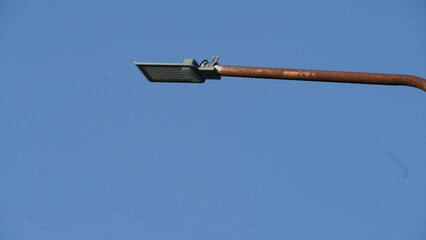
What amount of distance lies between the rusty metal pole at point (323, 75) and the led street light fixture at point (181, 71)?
0.41 feet

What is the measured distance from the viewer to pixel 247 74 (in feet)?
19.5

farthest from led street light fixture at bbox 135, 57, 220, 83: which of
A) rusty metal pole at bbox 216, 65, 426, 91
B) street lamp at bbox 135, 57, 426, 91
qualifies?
rusty metal pole at bbox 216, 65, 426, 91

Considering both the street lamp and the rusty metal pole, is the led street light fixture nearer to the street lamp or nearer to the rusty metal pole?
the street lamp

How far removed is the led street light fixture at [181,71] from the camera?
19.2 ft

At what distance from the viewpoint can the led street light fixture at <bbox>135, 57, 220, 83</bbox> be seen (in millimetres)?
5867

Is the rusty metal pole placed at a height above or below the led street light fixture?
below

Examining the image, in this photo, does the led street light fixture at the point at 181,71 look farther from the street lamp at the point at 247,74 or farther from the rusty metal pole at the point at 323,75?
the rusty metal pole at the point at 323,75

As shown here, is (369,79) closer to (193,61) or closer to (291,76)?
(291,76)

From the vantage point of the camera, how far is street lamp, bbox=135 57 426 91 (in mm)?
5539

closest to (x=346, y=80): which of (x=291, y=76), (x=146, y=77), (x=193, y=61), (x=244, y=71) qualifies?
(x=291, y=76)

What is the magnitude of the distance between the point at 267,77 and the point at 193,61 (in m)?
0.84

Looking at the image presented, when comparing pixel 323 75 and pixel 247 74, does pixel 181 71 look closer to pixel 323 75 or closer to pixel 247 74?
pixel 247 74

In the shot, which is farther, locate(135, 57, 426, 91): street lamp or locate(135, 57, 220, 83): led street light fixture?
locate(135, 57, 220, 83): led street light fixture

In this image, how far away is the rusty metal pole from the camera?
550cm
